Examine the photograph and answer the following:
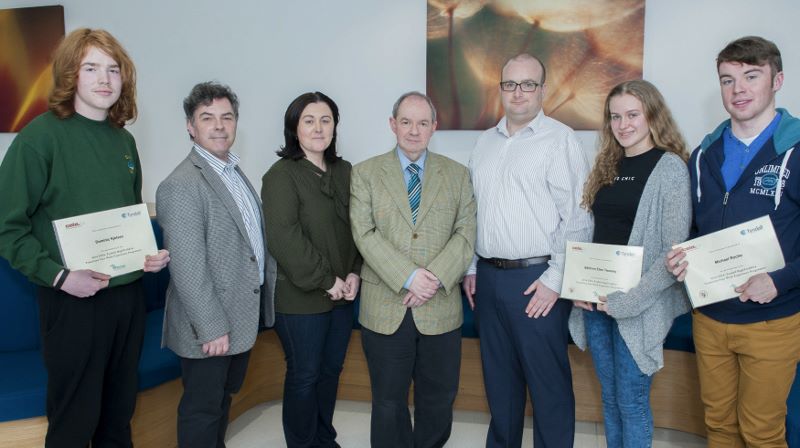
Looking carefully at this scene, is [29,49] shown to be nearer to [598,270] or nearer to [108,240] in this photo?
[108,240]

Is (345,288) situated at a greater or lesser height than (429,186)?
lesser

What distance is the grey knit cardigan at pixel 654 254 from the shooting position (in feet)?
6.67

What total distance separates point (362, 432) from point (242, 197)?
148cm

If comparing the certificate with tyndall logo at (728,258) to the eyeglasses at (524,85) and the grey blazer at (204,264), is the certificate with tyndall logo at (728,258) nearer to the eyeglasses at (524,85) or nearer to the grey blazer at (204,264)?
the eyeglasses at (524,85)

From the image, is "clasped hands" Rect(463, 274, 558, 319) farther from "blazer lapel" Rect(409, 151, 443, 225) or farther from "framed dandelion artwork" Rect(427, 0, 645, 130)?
"framed dandelion artwork" Rect(427, 0, 645, 130)

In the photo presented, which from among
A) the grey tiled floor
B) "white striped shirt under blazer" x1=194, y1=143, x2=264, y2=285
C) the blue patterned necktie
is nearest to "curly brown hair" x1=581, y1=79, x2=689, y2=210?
the blue patterned necktie

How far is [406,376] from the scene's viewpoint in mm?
→ 2408

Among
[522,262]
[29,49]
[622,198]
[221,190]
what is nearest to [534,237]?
[522,262]

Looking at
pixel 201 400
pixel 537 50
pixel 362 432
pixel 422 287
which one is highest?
pixel 537 50

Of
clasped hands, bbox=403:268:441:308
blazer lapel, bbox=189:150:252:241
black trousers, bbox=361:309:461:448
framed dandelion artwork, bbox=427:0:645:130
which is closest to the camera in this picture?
blazer lapel, bbox=189:150:252:241

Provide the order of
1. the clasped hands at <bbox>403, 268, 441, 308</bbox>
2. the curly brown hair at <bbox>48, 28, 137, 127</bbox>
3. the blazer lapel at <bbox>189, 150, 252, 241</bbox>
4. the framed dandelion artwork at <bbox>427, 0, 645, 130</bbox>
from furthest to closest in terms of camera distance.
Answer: the framed dandelion artwork at <bbox>427, 0, 645, 130</bbox> → the clasped hands at <bbox>403, 268, 441, 308</bbox> → the blazer lapel at <bbox>189, 150, 252, 241</bbox> → the curly brown hair at <bbox>48, 28, 137, 127</bbox>

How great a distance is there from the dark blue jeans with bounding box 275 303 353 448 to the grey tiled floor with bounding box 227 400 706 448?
0.43m

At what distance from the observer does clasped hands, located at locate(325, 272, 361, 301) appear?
7.94ft

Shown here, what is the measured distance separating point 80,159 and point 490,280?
5.15ft
